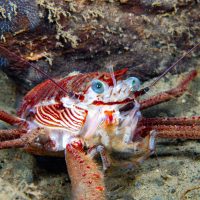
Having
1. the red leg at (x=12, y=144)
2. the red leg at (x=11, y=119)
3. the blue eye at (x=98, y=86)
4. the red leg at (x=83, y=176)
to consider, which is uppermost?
the blue eye at (x=98, y=86)

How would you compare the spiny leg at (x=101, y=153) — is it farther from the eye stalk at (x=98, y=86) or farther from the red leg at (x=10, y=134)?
the red leg at (x=10, y=134)

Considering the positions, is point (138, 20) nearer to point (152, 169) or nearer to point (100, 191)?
point (152, 169)

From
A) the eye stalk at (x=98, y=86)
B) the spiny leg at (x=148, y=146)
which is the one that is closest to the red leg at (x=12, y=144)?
the eye stalk at (x=98, y=86)

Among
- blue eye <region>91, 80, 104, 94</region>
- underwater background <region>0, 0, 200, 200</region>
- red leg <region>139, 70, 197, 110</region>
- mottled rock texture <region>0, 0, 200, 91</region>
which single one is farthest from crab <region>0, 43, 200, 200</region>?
mottled rock texture <region>0, 0, 200, 91</region>

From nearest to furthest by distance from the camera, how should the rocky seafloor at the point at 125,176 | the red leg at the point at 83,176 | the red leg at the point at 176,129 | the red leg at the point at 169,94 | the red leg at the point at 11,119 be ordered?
the red leg at the point at 83,176
the rocky seafloor at the point at 125,176
the red leg at the point at 176,129
the red leg at the point at 11,119
the red leg at the point at 169,94

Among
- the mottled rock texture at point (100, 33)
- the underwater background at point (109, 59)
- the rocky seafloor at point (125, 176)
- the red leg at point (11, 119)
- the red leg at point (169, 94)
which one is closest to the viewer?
the rocky seafloor at point (125, 176)

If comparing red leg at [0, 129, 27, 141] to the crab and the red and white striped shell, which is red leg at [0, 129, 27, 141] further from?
the red and white striped shell

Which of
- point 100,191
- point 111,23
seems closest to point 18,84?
point 111,23
